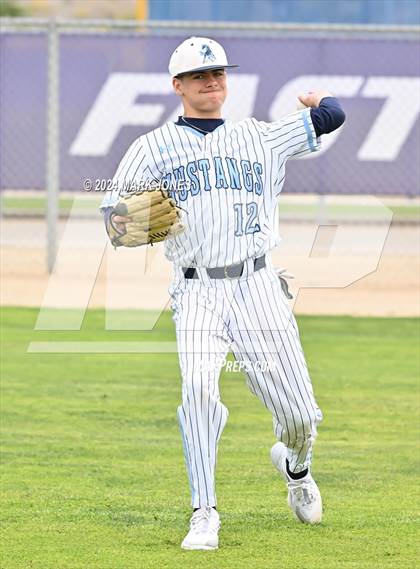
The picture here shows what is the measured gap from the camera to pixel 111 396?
902 centimetres

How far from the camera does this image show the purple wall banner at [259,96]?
14875 millimetres

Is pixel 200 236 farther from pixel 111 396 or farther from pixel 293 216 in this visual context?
pixel 293 216

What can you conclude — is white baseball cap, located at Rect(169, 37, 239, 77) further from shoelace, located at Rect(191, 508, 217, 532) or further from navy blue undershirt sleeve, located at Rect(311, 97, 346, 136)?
shoelace, located at Rect(191, 508, 217, 532)

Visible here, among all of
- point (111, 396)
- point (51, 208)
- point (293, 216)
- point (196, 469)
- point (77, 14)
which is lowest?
point (77, 14)

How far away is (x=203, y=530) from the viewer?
5.45 m

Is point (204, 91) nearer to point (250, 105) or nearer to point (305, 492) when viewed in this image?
point (305, 492)

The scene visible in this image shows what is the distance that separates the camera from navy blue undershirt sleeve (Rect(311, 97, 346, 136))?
585 cm

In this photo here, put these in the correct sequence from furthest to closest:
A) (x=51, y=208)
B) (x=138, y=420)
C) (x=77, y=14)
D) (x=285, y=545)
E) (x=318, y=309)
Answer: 1. (x=77, y=14)
2. (x=51, y=208)
3. (x=318, y=309)
4. (x=138, y=420)
5. (x=285, y=545)

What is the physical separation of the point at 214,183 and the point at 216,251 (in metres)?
0.29

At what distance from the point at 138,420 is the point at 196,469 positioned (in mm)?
2766

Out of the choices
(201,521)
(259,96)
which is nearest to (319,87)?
(259,96)

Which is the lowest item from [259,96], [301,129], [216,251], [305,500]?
[259,96]

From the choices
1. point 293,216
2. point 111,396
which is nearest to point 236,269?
point 111,396

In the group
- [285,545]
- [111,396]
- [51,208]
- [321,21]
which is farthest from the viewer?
[321,21]
